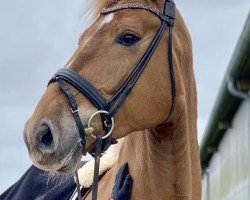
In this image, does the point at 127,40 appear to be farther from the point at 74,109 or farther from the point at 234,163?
the point at 234,163

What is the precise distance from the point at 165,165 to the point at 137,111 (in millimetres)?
389

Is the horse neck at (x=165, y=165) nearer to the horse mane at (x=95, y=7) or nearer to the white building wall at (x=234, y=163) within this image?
the horse mane at (x=95, y=7)

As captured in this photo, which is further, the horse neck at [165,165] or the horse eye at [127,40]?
the horse neck at [165,165]

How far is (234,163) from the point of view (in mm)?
13586

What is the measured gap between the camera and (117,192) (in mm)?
3945

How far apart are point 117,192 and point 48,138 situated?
72 cm

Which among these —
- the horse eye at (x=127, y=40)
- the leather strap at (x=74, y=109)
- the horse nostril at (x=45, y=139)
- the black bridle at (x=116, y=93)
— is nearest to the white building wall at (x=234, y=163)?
the black bridle at (x=116, y=93)

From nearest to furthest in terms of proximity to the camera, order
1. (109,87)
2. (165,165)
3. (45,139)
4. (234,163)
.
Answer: (45,139), (109,87), (165,165), (234,163)

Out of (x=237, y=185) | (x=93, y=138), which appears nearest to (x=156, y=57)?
(x=93, y=138)

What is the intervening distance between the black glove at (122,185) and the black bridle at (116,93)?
392 mm

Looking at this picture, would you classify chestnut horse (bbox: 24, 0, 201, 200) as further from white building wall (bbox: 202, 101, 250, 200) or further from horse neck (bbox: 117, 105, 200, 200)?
white building wall (bbox: 202, 101, 250, 200)

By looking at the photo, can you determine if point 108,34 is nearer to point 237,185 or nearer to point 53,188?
point 53,188

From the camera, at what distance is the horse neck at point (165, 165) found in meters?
3.90

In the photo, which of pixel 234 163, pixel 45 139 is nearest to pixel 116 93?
pixel 45 139
